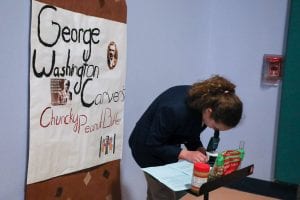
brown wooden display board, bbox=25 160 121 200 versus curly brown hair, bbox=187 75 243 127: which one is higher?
curly brown hair, bbox=187 75 243 127

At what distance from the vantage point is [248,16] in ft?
8.72

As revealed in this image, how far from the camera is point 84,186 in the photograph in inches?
64.5

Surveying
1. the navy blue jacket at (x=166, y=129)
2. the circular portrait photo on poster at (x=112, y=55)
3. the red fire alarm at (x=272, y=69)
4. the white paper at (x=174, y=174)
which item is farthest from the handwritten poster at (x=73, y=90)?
the red fire alarm at (x=272, y=69)

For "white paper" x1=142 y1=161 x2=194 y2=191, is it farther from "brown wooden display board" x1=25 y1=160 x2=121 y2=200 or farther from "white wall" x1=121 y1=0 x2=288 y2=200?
"white wall" x1=121 y1=0 x2=288 y2=200

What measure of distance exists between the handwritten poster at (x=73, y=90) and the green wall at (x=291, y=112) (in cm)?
127

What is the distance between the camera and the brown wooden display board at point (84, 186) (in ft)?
4.59

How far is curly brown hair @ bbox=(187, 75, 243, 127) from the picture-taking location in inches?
52.2

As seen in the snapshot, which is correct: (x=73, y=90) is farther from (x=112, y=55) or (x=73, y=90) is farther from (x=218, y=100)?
(x=218, y=100)

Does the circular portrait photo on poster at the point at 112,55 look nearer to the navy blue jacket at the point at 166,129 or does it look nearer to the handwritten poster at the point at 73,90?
Answer: the handwritten poster at the point at 73,90

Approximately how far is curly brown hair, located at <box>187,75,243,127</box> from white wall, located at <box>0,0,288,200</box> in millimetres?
566

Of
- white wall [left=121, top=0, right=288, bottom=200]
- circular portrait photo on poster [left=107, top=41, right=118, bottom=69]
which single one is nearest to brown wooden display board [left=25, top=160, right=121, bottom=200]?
white wall [left=121, top=0, right=288, bottom=200]

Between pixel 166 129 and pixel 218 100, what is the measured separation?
8.9 inches

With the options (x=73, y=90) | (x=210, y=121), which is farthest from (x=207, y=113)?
(x=73, y=90)

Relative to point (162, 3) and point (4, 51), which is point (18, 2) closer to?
point (4, 51)
